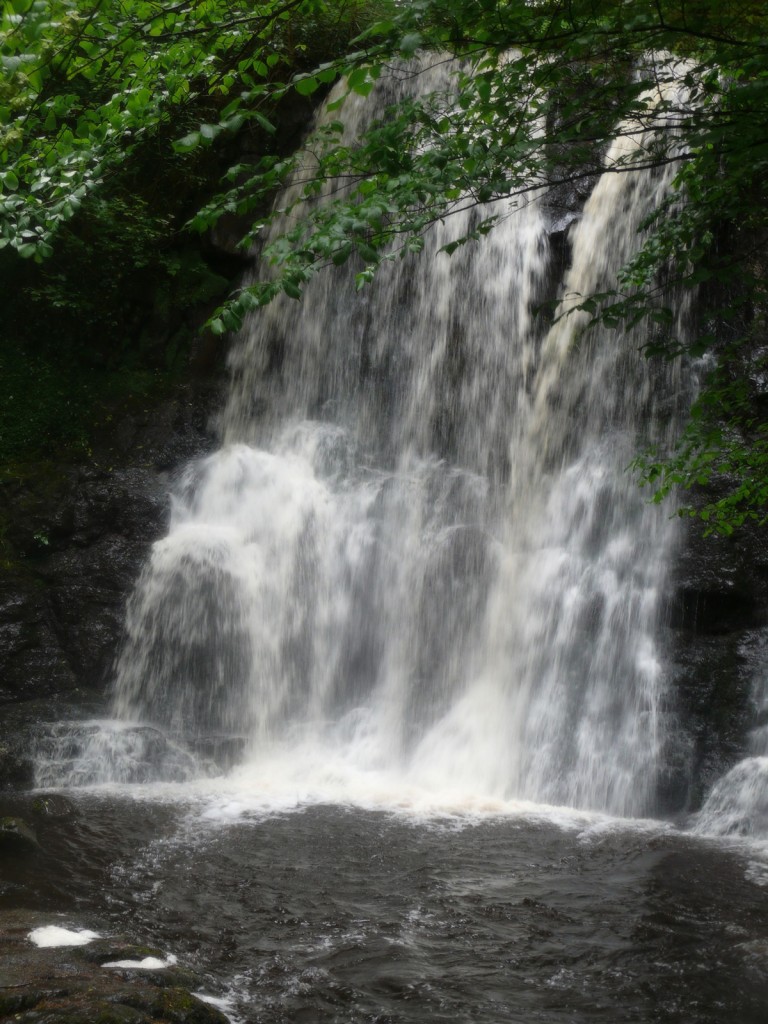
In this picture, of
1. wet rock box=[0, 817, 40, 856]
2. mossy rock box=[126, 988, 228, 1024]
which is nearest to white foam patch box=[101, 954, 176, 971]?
mossy rock box=[126, 988, 228, 1024]

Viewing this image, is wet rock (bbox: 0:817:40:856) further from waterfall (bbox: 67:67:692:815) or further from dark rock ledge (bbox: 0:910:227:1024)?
waterfall (bbox: 67:67:692:815)

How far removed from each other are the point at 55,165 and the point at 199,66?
895 mm

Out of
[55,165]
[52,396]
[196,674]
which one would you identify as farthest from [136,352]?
[55,165]

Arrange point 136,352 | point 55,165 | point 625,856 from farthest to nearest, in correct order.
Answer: point 136,352
point 625,856
point 55,165

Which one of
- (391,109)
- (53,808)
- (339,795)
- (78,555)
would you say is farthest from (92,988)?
(78,555)

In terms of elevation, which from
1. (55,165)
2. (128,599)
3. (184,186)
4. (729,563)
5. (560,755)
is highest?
(184,186)

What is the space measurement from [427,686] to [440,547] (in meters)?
1.61

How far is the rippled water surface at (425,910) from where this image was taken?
479 centimetres

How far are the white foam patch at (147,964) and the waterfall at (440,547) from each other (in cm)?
443

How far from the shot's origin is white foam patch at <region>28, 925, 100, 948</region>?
4965mm

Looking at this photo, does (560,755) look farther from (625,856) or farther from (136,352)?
(136,352)

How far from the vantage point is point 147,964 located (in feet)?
15.6

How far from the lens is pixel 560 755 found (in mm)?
9094

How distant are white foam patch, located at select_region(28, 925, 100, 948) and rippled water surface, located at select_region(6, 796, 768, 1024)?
0.23 metres
